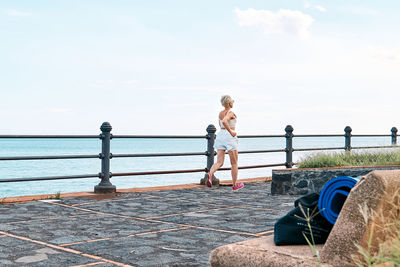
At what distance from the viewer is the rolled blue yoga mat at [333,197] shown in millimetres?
3146

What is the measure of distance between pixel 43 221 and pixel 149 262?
3.02 meters

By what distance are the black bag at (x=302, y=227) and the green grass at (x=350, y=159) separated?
862 centimetres

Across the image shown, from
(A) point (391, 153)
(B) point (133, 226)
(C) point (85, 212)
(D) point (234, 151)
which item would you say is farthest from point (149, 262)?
(A) point (391, 153)

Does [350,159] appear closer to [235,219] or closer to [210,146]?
[210,146]

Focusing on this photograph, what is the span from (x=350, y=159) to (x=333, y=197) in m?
9.42

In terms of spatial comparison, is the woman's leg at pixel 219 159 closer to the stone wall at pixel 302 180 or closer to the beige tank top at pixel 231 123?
the beige tank top at pixel 231 123

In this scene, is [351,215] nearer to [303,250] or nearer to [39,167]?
[303,250]

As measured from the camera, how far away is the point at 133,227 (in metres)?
6.97

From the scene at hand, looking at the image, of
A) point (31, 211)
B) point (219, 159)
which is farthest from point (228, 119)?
point (31, 211)

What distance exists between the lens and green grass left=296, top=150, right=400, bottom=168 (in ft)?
38.6

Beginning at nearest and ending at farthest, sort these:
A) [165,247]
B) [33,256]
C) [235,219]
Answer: [33,256] < [165,247] < [235,219]

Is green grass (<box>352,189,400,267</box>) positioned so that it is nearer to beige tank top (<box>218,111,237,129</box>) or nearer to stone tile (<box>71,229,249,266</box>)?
stone tile (<box>71,229,249,266</box>)

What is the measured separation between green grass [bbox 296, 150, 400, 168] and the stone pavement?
1.58 metres

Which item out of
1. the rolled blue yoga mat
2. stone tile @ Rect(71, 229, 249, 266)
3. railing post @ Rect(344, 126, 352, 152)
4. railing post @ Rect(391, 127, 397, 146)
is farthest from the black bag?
railing post @ Rect(391, 127, 397, 146)
